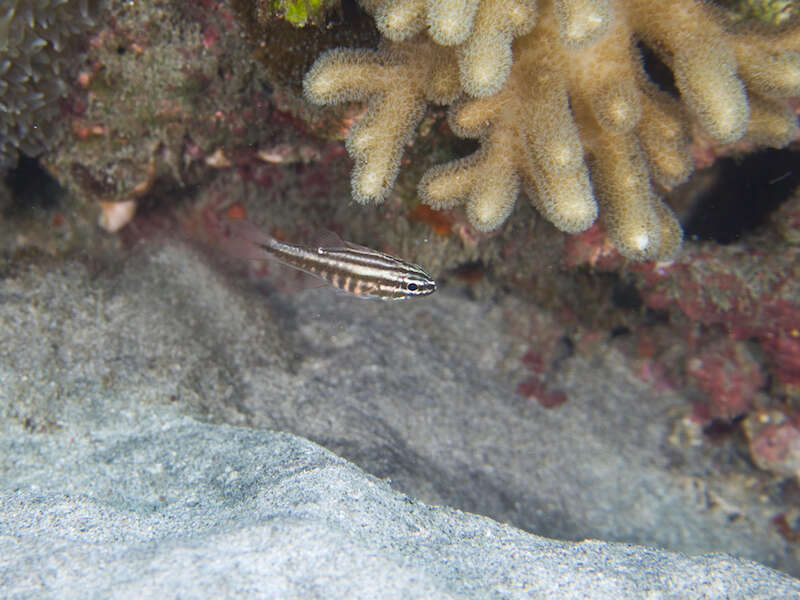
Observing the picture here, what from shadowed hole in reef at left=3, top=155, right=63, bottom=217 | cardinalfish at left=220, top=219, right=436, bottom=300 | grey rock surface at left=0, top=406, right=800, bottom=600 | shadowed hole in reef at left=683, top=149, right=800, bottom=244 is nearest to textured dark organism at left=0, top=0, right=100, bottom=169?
shadowed hole in reef at left=3, top=155, right=63, bottom=217

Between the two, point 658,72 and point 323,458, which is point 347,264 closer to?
point 323,458

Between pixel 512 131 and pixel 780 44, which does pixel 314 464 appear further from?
pixel 780 44

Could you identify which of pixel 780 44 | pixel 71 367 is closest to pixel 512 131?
pixel 780 44

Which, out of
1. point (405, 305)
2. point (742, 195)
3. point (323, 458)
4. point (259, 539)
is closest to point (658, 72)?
point (742, 195)

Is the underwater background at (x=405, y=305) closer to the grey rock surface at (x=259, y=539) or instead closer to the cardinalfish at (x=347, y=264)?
the grey rock surface at (x=259, y=539)

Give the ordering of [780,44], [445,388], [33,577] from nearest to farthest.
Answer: [33,577] → [780,44] → [445,388]

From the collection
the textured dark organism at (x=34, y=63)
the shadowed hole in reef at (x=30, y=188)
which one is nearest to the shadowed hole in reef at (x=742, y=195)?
the textured dark organism at (x=34, y=63)
